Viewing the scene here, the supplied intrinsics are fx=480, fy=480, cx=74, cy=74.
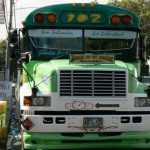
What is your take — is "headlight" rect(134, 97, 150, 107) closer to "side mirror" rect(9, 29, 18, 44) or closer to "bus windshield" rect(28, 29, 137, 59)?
"bus windshield" rect(28, 29, 137, 59)

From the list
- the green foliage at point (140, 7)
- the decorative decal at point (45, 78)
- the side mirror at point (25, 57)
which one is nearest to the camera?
the decorative decal at point (45, 78)

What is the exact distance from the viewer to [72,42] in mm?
9055

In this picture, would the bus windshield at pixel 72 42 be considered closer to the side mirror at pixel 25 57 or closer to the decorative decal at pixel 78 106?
the side mirror at pixel 25 57

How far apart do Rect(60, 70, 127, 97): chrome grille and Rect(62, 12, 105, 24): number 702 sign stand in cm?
161

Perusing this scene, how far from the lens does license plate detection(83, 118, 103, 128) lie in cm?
777

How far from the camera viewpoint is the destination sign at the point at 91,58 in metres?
8.16

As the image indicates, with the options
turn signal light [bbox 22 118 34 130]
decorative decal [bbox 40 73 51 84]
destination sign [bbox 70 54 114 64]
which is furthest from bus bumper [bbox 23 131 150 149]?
destination sign [bbox 70 54 114 64]

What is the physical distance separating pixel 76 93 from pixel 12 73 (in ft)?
9.30

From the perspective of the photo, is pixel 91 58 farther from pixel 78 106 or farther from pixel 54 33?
pixel 54 33

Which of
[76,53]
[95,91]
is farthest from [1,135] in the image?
[95,91]

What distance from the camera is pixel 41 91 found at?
7.89m

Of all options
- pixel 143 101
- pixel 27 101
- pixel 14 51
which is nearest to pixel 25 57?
pixel 14 51

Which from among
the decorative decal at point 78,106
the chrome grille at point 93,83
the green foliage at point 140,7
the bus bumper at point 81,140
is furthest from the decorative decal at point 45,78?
the green foliage at point 140,7

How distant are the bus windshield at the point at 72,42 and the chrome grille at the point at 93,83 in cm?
121
